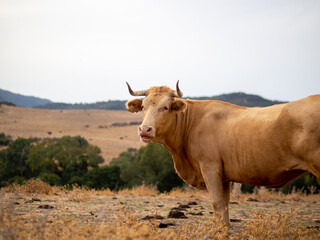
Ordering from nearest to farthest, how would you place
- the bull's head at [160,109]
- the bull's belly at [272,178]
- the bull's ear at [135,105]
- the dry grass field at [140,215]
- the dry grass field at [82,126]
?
the dry grass field at [140,215], the bull's belly at [272,178], the bull's head at [160,109], the bull's ear at [135,105], the dry grass field at [82,126]

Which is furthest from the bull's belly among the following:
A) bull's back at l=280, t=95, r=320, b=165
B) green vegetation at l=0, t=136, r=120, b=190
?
green vegetation at l=0, t=136, r=120, b=190

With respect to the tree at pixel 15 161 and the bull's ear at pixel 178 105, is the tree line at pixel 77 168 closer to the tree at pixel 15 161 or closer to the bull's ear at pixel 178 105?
the tree at pixel 15 161

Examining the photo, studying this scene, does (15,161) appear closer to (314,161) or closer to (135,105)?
(135,105)

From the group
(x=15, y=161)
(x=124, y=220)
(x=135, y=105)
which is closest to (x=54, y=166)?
(x=15, y=161)

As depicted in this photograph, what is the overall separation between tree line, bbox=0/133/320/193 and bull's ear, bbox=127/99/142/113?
602 inches

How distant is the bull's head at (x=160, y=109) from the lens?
674cm

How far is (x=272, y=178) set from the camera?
5715mm

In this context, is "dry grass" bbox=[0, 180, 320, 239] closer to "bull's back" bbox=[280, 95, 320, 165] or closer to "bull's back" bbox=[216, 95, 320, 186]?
"bull's back" bbox=[216, 95, 320, 186]

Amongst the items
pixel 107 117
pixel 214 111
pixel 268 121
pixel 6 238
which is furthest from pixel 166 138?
pixel 107 117

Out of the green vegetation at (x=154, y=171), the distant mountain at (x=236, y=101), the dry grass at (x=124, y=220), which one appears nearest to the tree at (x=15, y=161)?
the green vegetation at (x=154, y=171)

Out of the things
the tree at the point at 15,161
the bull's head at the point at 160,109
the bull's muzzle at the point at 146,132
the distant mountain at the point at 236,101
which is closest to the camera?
the bull's muzzle at the point at 146,132

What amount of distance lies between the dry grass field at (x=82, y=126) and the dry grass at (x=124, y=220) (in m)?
42.1

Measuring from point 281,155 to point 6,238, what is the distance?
14.1 ft

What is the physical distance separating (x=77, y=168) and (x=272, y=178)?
1012 inches
